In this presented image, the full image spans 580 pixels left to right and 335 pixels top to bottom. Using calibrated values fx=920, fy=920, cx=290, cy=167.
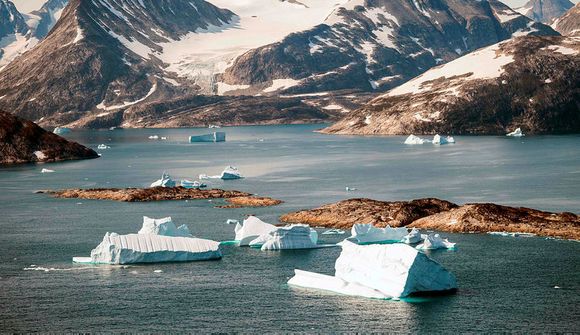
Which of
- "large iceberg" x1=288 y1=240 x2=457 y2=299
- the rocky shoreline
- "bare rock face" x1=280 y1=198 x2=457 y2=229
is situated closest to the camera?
"large iceberg" x1=288 y1=240 x2=457 y2=299

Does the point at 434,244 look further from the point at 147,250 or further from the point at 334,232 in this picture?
the point at 147,250

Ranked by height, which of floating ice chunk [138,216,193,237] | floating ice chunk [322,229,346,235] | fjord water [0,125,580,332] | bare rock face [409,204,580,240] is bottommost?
fjord water [0,125,580,332]

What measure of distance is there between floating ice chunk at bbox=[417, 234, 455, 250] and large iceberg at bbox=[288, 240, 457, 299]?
15.8m

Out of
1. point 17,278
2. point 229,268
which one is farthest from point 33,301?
point 229,268

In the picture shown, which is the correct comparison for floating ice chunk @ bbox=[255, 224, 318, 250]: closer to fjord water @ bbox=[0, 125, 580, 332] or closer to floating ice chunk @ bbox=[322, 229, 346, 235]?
fjord water @ bbox=[0, 125, 580, 332]

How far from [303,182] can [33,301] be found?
93.2 metres

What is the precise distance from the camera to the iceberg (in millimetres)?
81688

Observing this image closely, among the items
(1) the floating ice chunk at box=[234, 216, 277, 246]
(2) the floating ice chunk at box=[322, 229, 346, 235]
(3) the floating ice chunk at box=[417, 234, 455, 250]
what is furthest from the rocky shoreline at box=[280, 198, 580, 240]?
(1) the floating ice chunk at box=[234, 216, 277, 246]

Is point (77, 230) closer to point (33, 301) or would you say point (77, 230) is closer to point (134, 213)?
point (134, 213)

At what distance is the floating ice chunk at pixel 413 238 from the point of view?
89812 mm

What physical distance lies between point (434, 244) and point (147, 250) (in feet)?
87.5

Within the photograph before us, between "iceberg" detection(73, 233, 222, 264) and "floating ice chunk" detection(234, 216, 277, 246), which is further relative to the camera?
"floating ice chunk" detection(234, 216, 277, 246)

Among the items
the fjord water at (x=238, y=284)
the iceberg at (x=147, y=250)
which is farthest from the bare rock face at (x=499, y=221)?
the iceberg at (x=147, y=250)

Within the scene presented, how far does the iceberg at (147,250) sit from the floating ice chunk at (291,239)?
20.2 feet
